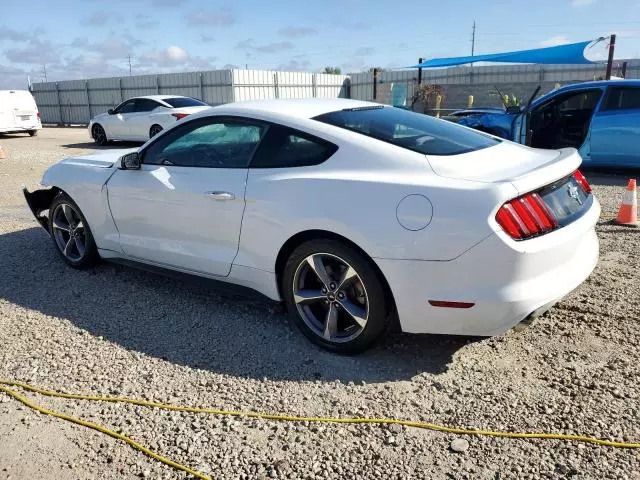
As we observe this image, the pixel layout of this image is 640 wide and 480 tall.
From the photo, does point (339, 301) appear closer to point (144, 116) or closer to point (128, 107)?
Result: point (144, 116)

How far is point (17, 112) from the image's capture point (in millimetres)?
19438

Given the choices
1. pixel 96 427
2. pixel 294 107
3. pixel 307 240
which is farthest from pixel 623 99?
pixel 96 427

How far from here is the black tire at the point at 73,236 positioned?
490cm

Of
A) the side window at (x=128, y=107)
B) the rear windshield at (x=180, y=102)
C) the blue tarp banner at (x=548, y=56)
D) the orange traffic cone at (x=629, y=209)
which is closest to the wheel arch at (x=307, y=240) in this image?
the orange traffic cone at (x=629, y=209)

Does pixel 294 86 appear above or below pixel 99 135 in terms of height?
above

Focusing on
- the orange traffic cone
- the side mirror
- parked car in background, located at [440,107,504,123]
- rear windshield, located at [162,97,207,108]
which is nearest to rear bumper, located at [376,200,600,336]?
the side mirror

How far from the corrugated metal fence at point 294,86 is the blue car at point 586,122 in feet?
50.9

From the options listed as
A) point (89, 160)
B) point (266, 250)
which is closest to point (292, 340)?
point (266, 250)

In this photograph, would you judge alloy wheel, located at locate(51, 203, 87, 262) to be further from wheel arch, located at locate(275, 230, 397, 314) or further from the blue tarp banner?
the blue tarp banner

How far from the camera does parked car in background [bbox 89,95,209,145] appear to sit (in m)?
15.3

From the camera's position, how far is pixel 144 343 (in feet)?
12.1

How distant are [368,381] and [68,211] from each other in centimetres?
331

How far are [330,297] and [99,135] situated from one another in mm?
15796

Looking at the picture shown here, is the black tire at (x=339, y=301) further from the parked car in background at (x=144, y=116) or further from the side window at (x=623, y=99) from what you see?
the parked car in background at (x=144, y=116)
